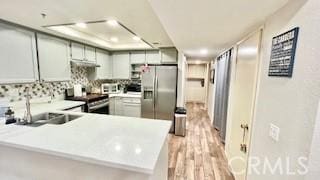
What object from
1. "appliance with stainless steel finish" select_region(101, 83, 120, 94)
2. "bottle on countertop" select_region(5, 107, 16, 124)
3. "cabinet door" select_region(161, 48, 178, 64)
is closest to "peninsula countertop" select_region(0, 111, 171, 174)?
"bottle on countertop" select_region(5, 107, 16, 124)

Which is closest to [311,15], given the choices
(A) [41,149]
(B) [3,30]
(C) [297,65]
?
(C) [297,65]

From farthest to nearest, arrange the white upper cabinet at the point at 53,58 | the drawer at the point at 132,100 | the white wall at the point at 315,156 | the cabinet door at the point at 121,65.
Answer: the cabinet door at the point at 121,65, the drawer at the point at 132,100, the white upper cabinet at the point at 53,58, the white wall at the point at 315,156

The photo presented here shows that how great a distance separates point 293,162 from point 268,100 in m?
0.54

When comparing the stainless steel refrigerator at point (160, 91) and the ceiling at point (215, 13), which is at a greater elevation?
the ceiling at point (215, 13)

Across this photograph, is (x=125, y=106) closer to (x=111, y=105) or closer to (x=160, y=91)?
(x=111, y=105)

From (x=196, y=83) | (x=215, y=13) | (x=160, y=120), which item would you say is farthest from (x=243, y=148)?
(x=196, y=83)

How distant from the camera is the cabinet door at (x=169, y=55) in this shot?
13.5 ft

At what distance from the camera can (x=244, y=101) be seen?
2.00m

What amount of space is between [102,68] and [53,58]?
1.61 metres

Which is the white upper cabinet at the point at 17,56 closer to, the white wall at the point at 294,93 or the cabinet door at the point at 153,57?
the cabinet door at the point at 153,57

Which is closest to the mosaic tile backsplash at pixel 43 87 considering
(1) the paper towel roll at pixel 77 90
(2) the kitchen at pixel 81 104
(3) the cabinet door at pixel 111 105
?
(2) the kitchen at pixel 81 104

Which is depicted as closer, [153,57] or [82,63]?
[82,63]

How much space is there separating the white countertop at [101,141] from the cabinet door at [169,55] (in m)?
2.62

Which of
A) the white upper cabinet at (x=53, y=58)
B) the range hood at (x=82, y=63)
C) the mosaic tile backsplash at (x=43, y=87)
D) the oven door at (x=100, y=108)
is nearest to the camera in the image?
the mosaic tile backsplash at (x=43, y=87)
